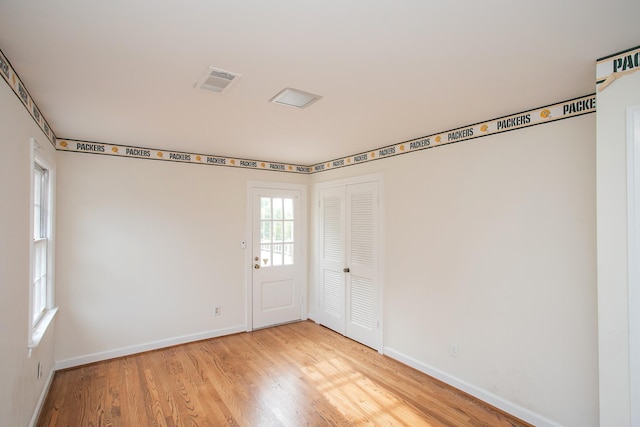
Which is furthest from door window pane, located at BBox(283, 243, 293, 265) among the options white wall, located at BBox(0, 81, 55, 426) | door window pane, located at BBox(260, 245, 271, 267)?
white wall, located at BBox(0, 81, 55, 426)

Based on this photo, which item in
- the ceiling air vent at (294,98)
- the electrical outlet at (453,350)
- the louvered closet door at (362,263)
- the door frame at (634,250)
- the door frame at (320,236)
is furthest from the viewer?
the louvered closet door at (362,263)

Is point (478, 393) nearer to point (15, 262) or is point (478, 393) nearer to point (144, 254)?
point (15, 262)

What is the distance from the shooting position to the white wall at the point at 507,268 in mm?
2287

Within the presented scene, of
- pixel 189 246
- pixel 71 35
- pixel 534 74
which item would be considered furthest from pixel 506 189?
pixel 189 246

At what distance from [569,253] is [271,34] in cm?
239

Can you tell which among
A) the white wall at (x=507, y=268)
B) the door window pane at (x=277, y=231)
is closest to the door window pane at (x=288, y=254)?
the door window pane at (x=277, y=231)

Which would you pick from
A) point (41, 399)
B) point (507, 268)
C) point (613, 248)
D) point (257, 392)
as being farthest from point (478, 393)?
point (41, 399)

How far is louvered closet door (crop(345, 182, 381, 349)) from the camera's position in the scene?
154 inches

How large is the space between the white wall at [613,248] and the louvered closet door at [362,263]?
2.27 meters

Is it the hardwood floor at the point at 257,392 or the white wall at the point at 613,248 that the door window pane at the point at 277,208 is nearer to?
the hardwood floor at the point at 257,392

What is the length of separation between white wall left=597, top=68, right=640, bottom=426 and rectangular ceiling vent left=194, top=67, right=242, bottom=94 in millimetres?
2020

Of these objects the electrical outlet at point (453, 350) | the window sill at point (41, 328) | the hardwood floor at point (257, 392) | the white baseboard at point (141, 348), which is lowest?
the hardwood floor at point (257, 392)

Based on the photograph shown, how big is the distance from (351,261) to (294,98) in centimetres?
248

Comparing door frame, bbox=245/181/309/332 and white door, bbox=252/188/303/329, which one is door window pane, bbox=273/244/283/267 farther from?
door frame, bbox=245/181/309/332
